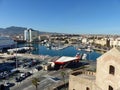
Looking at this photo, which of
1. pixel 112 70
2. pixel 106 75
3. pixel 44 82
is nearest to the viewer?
pixel 112 70

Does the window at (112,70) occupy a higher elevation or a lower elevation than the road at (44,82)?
higher

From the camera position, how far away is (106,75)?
25516mm

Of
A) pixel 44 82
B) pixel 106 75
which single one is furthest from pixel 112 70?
pixel 44 82

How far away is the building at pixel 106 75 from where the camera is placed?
23.8 meters

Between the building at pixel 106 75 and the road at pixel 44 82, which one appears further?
the road at pixel 44 82

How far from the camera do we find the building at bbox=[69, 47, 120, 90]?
23766mm

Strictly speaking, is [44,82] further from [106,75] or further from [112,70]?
[112,70]

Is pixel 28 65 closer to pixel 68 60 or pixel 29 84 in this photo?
pixel 68 60

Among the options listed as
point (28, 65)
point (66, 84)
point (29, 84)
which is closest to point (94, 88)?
point (66, 84)

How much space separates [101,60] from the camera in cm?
2638

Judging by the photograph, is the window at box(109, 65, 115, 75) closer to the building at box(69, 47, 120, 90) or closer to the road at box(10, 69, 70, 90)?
the building at box(69, 47, 120, 90)

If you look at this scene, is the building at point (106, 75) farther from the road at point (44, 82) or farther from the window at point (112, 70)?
the road at point (44, 82)

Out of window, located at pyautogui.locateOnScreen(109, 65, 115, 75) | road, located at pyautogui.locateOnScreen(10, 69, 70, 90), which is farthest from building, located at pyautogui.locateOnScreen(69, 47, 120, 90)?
road, located at pyautogui.locateOnScreen(10, 69, 70, 90)

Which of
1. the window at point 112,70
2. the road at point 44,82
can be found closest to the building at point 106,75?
the window at point 112,70
